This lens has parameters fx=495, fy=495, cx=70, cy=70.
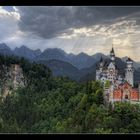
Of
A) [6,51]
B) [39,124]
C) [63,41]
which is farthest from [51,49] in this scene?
[39,124]

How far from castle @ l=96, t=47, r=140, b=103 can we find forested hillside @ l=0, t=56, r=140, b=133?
0.07 meters

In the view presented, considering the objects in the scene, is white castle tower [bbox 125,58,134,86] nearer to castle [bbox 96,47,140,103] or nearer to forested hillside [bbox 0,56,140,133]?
castle [bbox 96,47,140,103]

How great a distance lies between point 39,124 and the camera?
4.81 metres

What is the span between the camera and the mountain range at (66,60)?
15.9ft

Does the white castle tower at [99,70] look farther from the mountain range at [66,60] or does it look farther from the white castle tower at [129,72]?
the white castle tower at [129,72]

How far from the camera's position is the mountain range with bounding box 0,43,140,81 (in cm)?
485

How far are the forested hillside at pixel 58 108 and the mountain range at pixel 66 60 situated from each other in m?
0.06

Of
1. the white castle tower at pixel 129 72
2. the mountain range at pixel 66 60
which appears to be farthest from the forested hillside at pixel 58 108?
the white castle tower at pixel 129 72

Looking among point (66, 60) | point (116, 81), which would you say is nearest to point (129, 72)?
point (116, 81)

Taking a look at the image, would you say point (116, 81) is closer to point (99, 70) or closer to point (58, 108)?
point (99, 70)

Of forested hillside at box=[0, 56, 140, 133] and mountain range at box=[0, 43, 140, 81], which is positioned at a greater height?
mountain range at box=[0, 43, 140, 81]

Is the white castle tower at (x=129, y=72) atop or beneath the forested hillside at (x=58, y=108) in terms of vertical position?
atop

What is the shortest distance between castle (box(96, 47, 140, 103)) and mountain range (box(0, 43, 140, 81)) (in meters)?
0.04

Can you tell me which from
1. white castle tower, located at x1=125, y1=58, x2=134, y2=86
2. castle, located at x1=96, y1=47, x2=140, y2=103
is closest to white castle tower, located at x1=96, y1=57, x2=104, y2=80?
castle, located at x1=96, y1=47, x2=140, y2=103
